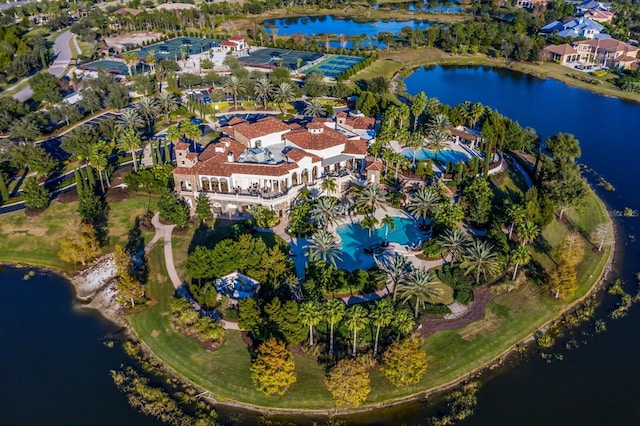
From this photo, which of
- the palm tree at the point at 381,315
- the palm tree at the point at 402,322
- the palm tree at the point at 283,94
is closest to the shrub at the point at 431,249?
the palm tree at the point at 402,322

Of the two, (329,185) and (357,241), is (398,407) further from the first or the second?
(329,185)

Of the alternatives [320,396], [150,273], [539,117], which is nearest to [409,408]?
[320,396]

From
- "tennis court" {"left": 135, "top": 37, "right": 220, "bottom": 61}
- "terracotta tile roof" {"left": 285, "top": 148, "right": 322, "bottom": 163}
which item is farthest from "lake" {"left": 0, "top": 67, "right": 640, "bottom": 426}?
"tennis court" {"left": 135, "top": 37, "right": 220, "bottom": 61}

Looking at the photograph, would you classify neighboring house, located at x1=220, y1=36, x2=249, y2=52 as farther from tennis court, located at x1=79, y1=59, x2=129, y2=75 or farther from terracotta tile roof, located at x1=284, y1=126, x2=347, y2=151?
terracotta tile roof, located at x1=284, y1=126, x2=347, y2=151

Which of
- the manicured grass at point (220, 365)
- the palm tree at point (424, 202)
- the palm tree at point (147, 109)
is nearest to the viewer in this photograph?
the manicured grass at point (220, 365)

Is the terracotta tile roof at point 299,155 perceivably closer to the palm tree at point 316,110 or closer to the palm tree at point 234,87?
the palm tree at point 316,110

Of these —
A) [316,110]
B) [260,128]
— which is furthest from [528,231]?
[316,110]
